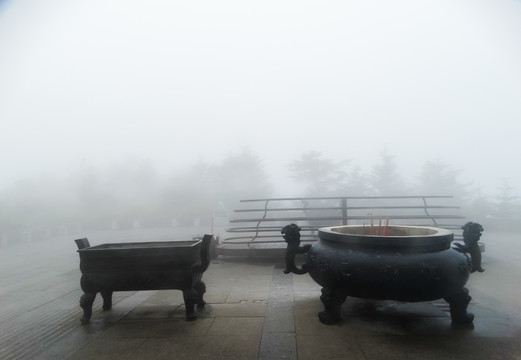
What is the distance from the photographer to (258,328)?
3.44 metres

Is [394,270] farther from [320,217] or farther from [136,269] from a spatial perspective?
[320,217]

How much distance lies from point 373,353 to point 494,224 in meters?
21.3

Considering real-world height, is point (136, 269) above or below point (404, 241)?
below

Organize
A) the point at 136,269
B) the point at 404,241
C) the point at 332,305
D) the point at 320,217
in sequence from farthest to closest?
the point at 320,217 → the point at 136,269 → the point at 332,305 → the point at 404,241

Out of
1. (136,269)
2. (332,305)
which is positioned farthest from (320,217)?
(136,269)

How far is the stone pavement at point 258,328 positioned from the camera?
2887mm

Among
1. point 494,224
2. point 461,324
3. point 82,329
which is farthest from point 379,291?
point 494,224

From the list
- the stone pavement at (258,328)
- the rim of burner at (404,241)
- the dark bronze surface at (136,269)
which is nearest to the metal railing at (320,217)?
the rim of burner at (404,241)

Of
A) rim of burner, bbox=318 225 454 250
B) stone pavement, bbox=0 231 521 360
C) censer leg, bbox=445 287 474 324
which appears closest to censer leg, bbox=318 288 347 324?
stone pavement, bbox=0 231 521 360

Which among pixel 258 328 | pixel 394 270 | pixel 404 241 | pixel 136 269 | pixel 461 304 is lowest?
pixel 258 328

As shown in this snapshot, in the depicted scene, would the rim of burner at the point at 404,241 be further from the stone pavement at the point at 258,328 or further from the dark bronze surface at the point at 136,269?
the dark bronze surface at the point at 136,269

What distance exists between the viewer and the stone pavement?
289 cm

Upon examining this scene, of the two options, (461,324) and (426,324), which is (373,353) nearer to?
(426,324)

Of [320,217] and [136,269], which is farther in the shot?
[320,217]
